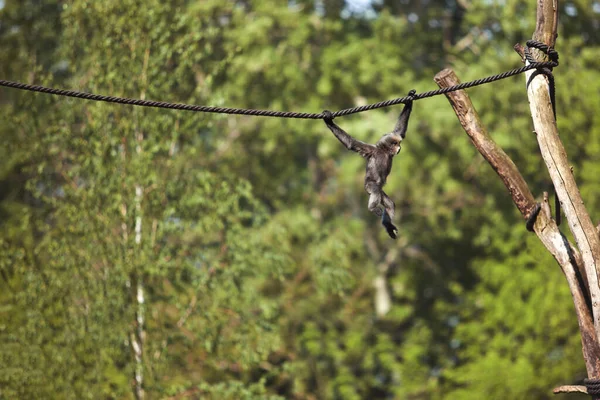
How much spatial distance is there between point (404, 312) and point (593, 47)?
770 cm

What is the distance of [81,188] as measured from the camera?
12.1 metres

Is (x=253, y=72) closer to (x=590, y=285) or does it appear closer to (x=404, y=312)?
(x=404, y=312)

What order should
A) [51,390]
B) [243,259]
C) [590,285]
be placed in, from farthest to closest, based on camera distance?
1. [243,259]
2. [51,390]
3. [590,285]

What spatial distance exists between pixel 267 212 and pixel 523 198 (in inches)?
363

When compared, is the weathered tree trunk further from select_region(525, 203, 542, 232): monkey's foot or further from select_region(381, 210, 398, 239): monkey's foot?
select_region(381, 210, 398, 239): monkey's foot

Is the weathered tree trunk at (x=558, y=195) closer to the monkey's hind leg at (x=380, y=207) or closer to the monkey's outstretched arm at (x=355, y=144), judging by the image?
the monkey's outstretched arm at (x=355, y=144)

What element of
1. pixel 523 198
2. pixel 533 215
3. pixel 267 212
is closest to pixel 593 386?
pixel 533 215

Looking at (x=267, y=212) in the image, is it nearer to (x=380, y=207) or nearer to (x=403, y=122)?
Answer: (x=403, y=122)

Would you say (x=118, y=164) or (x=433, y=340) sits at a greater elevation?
(x=118, y=164)

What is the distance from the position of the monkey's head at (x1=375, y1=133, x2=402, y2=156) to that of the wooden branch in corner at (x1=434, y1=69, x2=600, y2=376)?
2.40 ft

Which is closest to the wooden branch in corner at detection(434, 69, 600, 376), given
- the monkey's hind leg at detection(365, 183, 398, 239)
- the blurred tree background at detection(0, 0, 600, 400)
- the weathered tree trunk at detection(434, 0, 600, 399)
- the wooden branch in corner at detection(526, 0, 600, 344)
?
the weathered tree trunk at detection(434, 0, 600, 399)

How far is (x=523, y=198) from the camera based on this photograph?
21.5ft

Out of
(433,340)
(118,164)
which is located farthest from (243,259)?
(433,340)

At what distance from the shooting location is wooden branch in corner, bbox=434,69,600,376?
20.8ft
